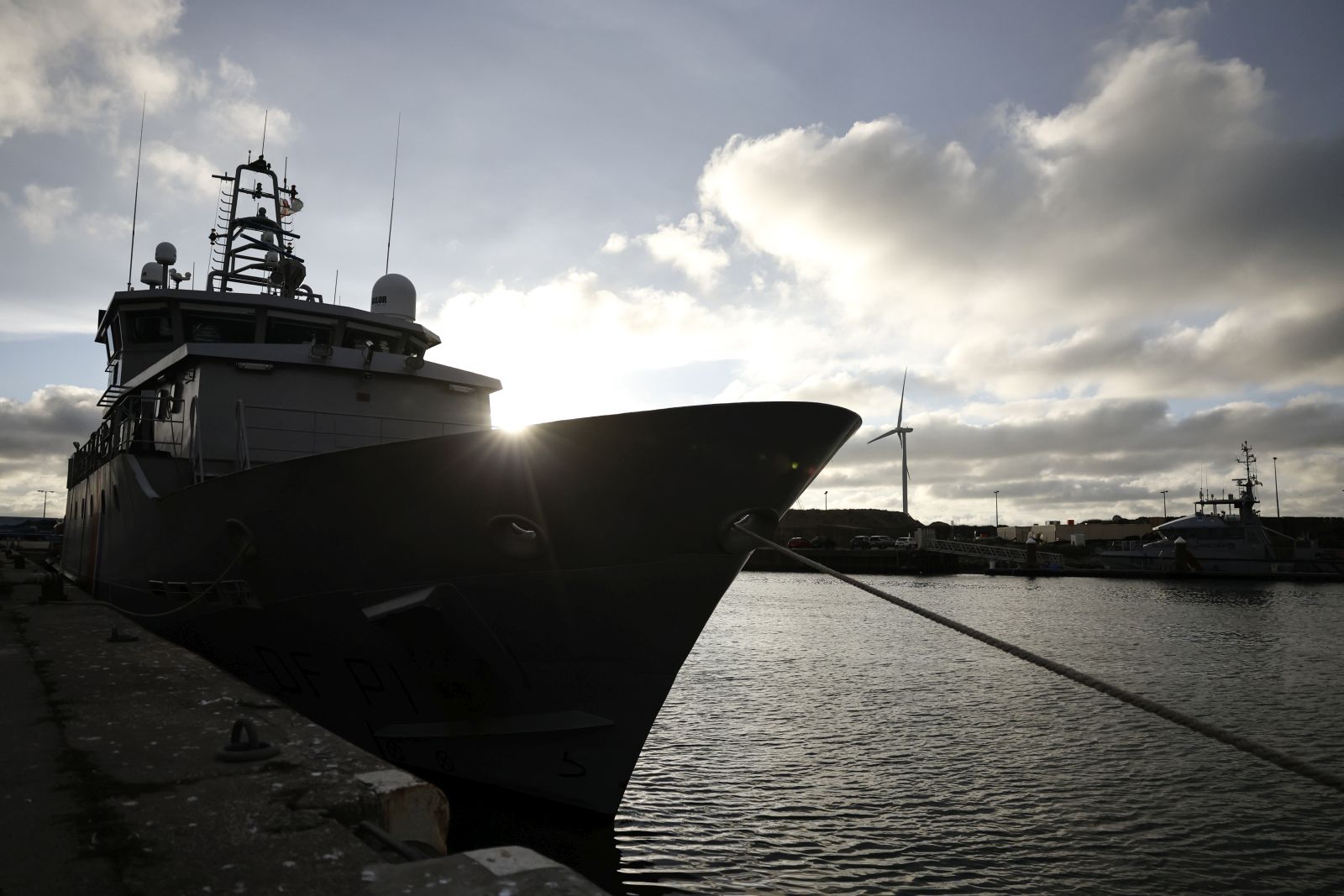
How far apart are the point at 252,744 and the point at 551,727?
2811 mm

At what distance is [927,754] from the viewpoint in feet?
35.3

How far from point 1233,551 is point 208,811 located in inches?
2689

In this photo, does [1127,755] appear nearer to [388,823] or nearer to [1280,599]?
[388,823]

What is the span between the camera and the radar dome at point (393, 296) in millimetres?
12141

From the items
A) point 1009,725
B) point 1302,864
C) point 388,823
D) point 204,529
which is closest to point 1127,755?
point 1009,725

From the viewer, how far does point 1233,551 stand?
5659 centimetres

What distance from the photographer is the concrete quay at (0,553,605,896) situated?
2688 mm

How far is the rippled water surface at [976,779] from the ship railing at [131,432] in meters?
7.62

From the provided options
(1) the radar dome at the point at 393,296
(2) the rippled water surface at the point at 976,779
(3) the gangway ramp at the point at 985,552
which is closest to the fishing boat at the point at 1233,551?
(3) the gangway ramp at the point at 985,552

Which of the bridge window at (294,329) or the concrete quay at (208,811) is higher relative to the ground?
the bridge window at (294,329)

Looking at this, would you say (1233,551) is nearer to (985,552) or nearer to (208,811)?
(985,552)

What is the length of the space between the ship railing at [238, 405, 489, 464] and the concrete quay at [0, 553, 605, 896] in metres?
3.85

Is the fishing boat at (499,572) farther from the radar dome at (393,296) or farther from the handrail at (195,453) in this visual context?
the radar dome at (393,296)

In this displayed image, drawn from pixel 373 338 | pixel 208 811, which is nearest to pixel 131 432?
pixel 373 338
